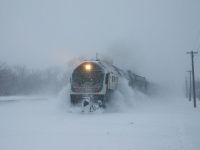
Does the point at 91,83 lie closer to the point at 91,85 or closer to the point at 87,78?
the point at 91,85

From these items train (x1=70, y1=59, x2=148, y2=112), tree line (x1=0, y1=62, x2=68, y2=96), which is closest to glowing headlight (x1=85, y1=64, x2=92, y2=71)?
train (x1=70, y1=59, x2=148, y2=112)

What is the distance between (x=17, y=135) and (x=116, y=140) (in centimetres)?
367

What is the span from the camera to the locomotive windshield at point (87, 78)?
2058 cm

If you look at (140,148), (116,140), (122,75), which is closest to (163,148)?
(140,148)

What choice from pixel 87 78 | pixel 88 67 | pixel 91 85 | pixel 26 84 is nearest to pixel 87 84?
pixel 91 85

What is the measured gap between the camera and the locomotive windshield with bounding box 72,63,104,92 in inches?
810

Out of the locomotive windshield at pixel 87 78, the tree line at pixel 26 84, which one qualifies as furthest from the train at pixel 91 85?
the tree line at pixel 26 84

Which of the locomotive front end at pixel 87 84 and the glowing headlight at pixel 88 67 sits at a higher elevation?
the glowing headlight at pixel 88 67

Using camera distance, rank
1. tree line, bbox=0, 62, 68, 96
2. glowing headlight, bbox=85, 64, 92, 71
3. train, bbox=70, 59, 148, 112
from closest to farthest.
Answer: train, bbox=70, 59, 148, 112 → glowing headlight, bbox=85, 64, 92, 71 → tree line, bbox=0, 62, 68, 96

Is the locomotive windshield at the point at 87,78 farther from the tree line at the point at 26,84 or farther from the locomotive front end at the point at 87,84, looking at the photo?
the tree line at the point at 26,84

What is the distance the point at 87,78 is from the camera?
21016 millimetres

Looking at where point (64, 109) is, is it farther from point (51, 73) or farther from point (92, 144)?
point (51, 73)

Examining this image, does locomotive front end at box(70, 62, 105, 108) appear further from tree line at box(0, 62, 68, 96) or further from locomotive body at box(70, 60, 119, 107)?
tree line at box(0, 62, 68, 96)

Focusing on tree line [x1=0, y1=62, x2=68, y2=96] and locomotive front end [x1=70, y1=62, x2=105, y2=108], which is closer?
locomotive front end [x1=70, y1=62, x2=105, y2=108]
